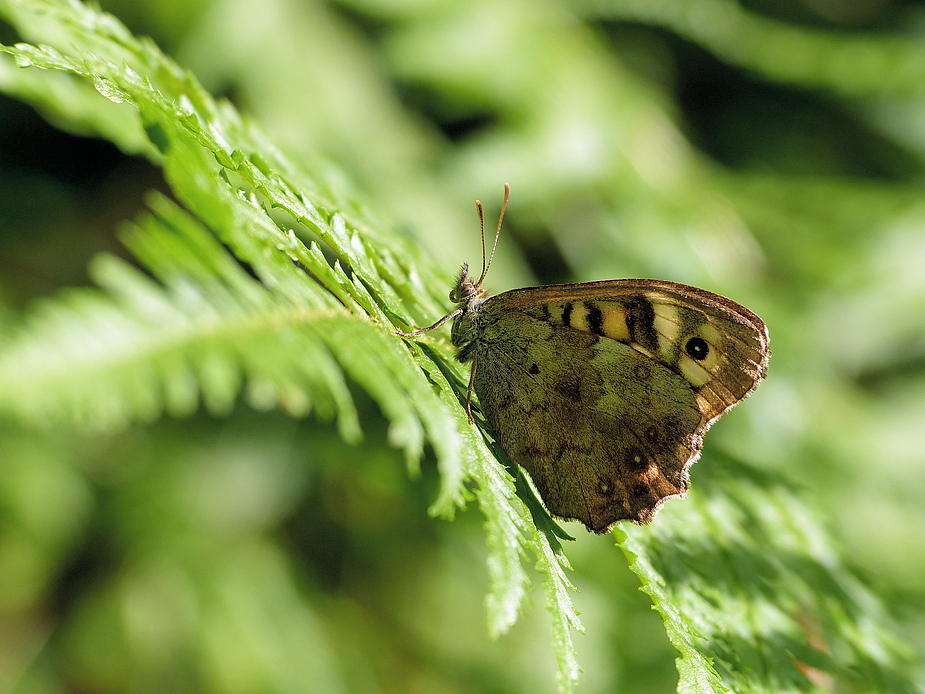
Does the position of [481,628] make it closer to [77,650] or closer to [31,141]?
[77,650]

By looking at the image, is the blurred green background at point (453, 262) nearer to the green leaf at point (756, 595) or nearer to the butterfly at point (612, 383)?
the green leaf at point (756, 595)

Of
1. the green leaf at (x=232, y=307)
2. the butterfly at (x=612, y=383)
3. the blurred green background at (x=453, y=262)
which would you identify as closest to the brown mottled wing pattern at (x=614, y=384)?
the butterfly at (x=612, y=383)

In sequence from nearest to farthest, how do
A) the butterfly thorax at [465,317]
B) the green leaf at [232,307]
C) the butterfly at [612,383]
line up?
the green leaf at [232,307]
the butterfly at [612,383]
the butterfly thorax at [465,317]

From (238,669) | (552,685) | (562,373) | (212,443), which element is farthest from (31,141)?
(552,685)

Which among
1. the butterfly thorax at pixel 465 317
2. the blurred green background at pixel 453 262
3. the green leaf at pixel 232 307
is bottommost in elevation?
the blurred green background at pixel 453 262

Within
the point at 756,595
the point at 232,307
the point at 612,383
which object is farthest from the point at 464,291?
the point at 756,595

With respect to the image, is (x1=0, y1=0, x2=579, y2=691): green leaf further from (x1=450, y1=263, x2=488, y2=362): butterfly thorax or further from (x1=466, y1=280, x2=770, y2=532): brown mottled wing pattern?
(x1=466, y1=280, x2=770, y2=532): brown mottled wing pattern
